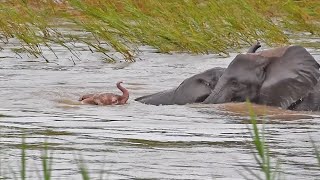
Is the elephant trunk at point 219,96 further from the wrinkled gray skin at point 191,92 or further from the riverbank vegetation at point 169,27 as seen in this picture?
the riverbank vegetation at point 169,27

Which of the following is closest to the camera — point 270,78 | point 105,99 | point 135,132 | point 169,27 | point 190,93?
point 135,132

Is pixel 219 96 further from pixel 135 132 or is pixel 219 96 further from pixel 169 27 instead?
pixel 169 27

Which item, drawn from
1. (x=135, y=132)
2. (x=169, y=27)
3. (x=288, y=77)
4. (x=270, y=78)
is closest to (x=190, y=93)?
(x=270, y=78)

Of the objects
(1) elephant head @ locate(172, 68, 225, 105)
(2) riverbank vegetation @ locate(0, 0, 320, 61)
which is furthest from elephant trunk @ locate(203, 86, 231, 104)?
(2) riverbank vegetation @ locate(0, 0, 320, 61)

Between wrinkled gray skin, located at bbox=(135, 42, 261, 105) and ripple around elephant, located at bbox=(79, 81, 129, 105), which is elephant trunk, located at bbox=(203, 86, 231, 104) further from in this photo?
ripple around elephant, located at bbox=(79, 81, 129, 105)

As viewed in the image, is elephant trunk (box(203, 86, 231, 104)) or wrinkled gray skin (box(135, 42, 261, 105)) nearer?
elephant trunk (box(203, 86, 231, 104))

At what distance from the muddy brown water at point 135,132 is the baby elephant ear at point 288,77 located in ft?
0.65

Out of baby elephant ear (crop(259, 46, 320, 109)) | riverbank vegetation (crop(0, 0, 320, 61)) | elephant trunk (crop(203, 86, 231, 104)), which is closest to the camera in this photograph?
baby elephant ear (crop(259, 46, 320, 109))

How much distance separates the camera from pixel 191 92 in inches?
334

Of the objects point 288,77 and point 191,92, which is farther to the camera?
point 191,92

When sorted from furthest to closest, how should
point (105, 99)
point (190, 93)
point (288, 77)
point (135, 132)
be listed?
point (190, 93), point (105, 99), point (288, 77), point (135, 132)

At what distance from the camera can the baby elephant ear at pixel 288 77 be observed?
8016mm

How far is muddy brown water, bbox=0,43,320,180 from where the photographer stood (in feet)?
17.2

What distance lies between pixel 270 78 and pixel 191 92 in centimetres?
67
